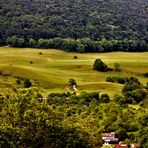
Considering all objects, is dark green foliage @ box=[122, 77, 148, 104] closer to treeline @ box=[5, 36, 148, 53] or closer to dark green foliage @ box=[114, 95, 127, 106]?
dark green foliage @ box=[114, 95, 127, 106]

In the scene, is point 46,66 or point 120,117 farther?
point 46,66

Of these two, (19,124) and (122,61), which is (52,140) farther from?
(122,61)

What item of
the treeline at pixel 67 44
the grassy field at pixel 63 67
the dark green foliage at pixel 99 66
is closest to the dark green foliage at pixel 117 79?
the grassy field at pixel 63 67

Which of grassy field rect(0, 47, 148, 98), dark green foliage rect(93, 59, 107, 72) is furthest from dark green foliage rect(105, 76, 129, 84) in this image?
dark green foliage rect(93, 59, 107, 72)

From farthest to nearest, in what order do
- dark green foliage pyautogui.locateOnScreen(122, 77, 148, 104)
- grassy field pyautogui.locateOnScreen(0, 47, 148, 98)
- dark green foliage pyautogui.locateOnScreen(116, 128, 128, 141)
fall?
grassy field pyautogui.locateOnScreen(0, 47, 148, 98) < dark green foliage pyautogui.locateOnScreen(122, 77, 148, 104) < dark green foliage pyautogui.locateOnScreen(116, 128, 128, 141)

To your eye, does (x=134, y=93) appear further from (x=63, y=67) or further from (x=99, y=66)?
(x=63, y=67)

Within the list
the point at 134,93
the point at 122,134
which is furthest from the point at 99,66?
the point at 122,134

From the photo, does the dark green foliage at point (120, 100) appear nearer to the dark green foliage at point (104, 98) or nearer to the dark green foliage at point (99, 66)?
the dark green foliage at point (104, 98)

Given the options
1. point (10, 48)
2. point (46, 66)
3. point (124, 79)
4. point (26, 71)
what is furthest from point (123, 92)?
point (10, 48)
